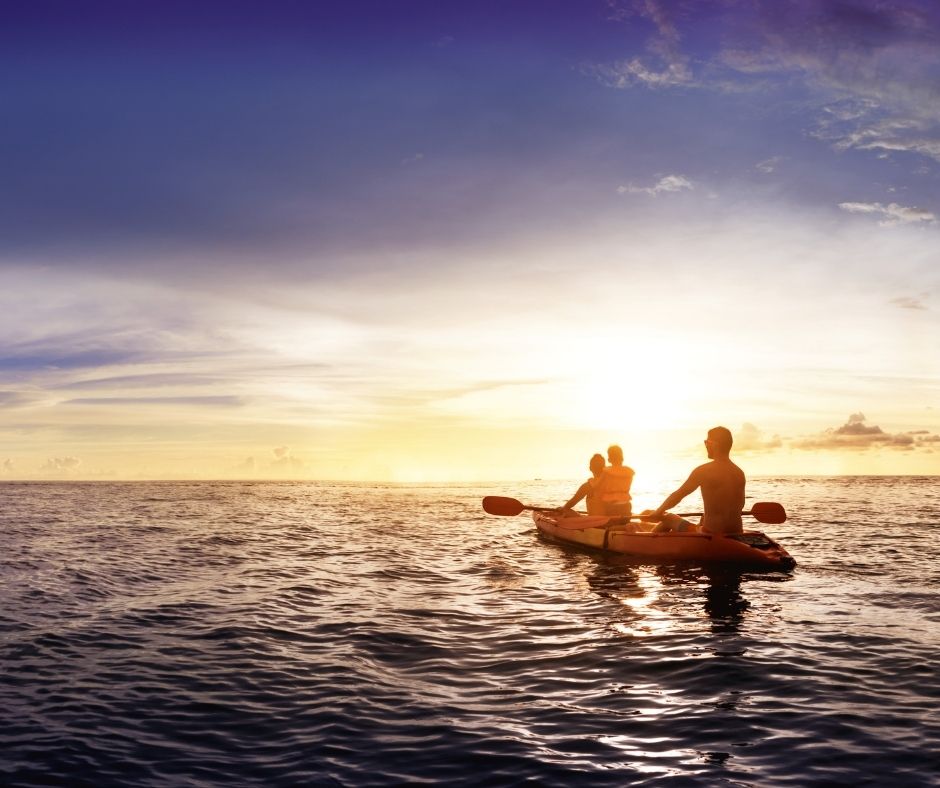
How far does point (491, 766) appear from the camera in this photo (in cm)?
589

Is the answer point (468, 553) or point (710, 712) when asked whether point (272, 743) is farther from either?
point (468, 553)

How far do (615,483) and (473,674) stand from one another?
12.5 meters

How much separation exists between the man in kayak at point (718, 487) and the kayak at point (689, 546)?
318 mm

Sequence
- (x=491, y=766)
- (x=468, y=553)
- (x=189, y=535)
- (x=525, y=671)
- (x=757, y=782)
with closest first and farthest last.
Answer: (x=757, y=782) < (x=491, y=766) < (x=525, y=671) < (x=468, y=553) < (x=189, y=535)

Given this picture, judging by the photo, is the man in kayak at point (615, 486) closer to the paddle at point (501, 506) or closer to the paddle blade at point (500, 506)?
the paddle at point (501, 506)

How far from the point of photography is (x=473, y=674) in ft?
28.0

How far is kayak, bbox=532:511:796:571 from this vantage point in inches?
608

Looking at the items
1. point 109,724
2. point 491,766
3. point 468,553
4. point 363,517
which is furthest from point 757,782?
point 363,517

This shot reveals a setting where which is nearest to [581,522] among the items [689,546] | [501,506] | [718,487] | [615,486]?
[615,486]

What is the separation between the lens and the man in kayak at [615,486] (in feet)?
65.9

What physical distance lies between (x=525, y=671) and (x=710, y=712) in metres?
2.33

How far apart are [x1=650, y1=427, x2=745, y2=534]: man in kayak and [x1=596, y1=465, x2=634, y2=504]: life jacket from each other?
128 inches

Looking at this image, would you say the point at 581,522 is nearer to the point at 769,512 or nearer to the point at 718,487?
the point at 769,512

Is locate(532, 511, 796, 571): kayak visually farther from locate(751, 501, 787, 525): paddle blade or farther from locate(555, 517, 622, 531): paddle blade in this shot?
locate(751, 501, 787, 525): paddle blade
